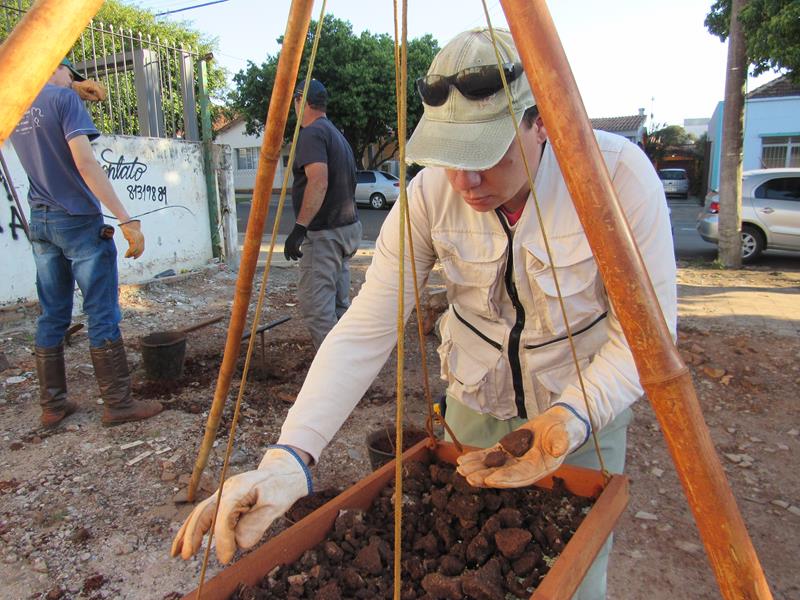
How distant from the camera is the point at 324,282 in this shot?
3811 millimetres

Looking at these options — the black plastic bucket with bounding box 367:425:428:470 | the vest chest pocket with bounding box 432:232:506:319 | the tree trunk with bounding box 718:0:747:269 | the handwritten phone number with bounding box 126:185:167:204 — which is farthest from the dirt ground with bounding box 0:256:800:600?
the tree trunk with bounding box 718:0:747:269

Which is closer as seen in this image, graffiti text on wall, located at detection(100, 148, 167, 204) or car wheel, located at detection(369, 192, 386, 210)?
graffiti text on wall, located at detection(100, 148, 167, 204)

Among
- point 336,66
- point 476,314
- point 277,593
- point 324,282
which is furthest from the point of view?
point 336,66

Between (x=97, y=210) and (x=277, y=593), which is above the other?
(x=97, y=210)

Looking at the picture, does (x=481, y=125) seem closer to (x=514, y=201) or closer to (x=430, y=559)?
(x=514, y=201)

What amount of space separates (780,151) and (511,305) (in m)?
23.6

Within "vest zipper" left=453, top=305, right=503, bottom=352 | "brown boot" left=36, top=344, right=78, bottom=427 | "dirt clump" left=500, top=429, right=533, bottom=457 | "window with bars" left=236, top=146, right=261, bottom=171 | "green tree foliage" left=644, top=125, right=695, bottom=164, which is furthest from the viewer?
"window with bars" left=236, top=146, right=261, bottom=171

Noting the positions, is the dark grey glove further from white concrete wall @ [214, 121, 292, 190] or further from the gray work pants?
white concrete wall @ [214, 121, 292, 190]

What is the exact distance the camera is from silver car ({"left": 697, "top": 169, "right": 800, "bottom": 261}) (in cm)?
870

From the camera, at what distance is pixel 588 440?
5.20 feet

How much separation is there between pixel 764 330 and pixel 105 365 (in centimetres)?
516

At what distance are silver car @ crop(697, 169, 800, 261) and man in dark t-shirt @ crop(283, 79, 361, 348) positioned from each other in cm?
746

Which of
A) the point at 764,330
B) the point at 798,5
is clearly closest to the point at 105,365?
the point at 764,330

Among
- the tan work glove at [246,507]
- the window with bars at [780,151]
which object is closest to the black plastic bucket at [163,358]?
the tan work glove at [246,507]
